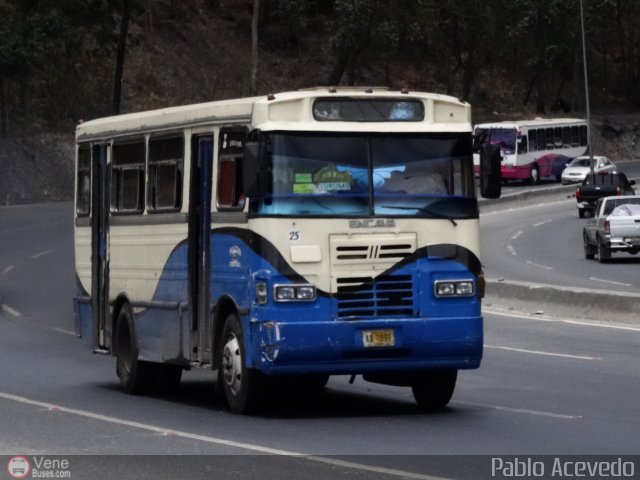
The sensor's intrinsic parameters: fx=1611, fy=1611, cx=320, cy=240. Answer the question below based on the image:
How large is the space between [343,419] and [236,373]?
42.4 inches

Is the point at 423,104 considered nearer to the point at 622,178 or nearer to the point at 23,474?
the point at 23,474

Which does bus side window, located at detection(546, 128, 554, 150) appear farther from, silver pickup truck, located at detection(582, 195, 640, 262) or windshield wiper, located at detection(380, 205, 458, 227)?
windshield wiper, located at detection(380, 205, 458, 227)

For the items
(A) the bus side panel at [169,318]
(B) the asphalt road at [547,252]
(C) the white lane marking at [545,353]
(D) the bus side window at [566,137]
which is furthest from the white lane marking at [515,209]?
(A) the bus side panel at [169,318]

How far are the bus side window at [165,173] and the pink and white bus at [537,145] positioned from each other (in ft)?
197

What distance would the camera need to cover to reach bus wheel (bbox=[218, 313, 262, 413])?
46.7 feet

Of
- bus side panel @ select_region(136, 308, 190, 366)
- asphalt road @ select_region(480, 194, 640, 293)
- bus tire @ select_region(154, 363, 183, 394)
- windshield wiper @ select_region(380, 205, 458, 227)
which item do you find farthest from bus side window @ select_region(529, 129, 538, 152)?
windshield wiper @ select_region(380, 205, 458, 227)

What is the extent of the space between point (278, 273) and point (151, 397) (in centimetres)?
365

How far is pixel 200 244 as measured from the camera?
15.4 metres

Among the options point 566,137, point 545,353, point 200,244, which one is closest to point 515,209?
point 566,137

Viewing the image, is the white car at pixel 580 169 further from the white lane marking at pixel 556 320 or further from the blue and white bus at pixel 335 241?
the blue and white bus at pixel 335 241

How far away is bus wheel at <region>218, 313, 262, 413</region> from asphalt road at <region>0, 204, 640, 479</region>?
0.64ft

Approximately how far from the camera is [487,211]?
219ft

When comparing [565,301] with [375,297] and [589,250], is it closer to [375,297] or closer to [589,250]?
[375,297]

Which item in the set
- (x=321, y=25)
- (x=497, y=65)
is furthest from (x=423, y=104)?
(x=497, y=65)
